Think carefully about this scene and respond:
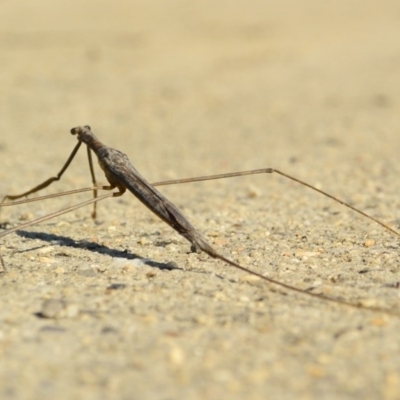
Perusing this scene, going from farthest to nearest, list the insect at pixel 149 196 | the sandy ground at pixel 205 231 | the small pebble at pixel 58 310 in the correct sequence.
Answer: the insect at pixel 149 196 < the small pebble at pixel 58 310 < the sandy ground at pixel 205 231

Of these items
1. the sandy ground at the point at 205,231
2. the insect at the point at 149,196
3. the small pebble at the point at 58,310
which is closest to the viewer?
the sandy ground at the point at 205,231

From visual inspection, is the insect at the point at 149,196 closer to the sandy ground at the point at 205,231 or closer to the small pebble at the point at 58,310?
the sandy ground at the point at 205,231

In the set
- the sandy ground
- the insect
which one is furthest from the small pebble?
the insect

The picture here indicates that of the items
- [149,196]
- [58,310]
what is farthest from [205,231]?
[58,310]

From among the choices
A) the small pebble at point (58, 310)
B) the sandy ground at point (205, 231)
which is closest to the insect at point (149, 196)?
the sandy ground at point (205, 231)

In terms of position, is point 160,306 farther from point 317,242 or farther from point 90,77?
point 90,77

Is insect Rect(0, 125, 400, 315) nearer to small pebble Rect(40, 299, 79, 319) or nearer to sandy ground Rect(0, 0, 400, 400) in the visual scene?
sandy ground Rect(0, 0, 400, 400)


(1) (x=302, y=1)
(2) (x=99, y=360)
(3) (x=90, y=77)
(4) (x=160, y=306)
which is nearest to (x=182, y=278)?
(4) (x=160, y=306)

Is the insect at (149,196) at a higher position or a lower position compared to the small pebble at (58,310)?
higher

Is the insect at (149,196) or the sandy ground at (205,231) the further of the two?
the insect at (149,196)
